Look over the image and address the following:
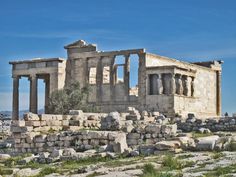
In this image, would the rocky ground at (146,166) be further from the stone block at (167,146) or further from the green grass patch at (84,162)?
the stone block at (167,146)

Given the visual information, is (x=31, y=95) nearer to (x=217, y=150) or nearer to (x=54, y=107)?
(x=54, y=107)

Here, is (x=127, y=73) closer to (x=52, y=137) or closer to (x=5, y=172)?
(x=52, y=137)

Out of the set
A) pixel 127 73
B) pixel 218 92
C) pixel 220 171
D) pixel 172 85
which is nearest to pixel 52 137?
pixel 220 171

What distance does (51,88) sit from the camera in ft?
184

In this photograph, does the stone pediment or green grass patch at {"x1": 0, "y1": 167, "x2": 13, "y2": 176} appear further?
the stone pediment

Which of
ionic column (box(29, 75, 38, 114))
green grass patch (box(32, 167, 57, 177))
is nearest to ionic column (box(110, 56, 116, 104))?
ionic column (box(29, 75, 38, 114))

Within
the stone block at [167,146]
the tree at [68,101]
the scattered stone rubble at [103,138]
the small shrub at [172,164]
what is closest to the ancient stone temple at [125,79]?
the tree at [68,101]

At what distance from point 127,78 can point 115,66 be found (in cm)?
192

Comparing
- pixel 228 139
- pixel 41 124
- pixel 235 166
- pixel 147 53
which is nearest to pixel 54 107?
pixel 147 53

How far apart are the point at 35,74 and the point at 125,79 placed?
28.6 feet

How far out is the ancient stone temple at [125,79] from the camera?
51250mm

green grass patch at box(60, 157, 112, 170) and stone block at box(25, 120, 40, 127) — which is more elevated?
stone block at box(25, 120, 40, 127)

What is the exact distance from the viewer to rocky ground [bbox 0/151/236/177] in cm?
1234

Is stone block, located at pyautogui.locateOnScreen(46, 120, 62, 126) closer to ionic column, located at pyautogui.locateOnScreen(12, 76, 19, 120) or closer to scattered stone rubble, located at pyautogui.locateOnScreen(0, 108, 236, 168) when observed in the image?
scattered stone rubble, located at pyautogui.locateOnScreen(0, 108, 236, 168)
